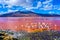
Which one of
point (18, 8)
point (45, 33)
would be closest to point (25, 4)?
point (18, 8)

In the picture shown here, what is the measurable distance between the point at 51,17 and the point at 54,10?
3.1 inches

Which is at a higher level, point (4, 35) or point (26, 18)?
point (26, 18)

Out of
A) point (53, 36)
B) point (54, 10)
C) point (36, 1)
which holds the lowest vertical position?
point (53, 36)

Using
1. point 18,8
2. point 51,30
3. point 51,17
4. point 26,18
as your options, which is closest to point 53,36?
point 51,30

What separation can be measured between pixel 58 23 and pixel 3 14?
580 mm

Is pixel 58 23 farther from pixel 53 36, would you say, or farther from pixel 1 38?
pixel 1 38

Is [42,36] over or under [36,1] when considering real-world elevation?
under

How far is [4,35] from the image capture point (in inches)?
70.3

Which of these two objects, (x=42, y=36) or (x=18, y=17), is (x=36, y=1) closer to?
(x=18, y=17)

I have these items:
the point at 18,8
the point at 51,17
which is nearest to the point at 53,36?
the point at 51,17

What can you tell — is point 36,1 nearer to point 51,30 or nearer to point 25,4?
point 25,4

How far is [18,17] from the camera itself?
1.80m

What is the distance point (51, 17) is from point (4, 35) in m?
0.52

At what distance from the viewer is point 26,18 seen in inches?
71.1
